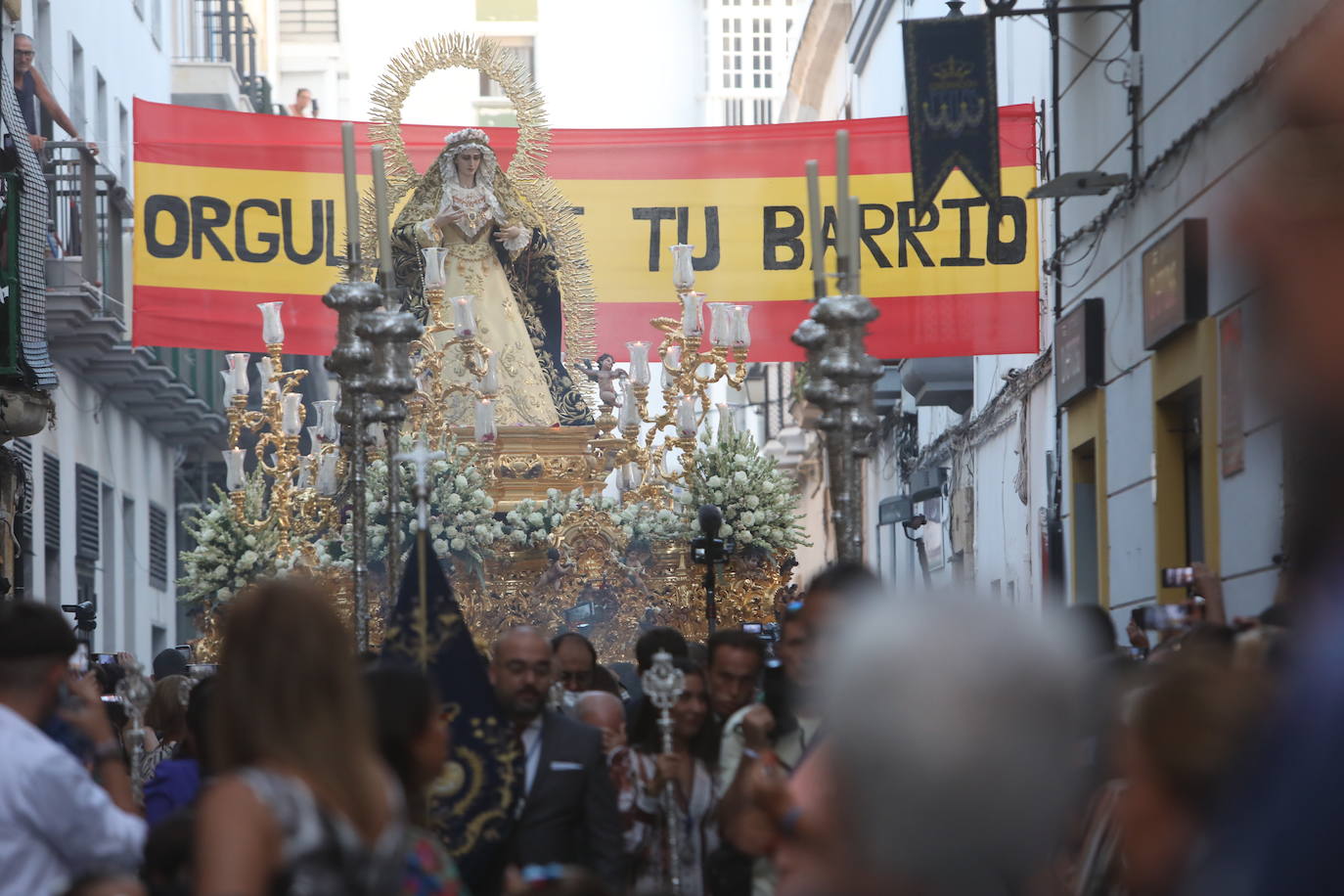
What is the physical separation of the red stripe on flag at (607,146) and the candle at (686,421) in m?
3.92

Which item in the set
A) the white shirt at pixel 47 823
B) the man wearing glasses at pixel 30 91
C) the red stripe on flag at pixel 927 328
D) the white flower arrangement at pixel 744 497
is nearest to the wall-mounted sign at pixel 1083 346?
the red stripe on flag at pixel 927 328

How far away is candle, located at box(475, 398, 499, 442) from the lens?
1190 centimetres

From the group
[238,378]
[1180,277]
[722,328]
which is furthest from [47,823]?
[238,378]

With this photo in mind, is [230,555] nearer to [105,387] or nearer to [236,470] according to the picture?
[236,470]

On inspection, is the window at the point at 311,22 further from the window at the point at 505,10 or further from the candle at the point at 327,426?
the candle at the point at 327,426

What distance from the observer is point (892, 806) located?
1945mm

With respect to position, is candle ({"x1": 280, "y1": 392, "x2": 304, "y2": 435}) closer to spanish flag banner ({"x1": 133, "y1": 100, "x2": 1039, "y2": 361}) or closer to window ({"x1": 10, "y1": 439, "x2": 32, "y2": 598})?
spanish flag banner ({"x1": 133, "y1": 100, "x2": 1039, "y2": 361})

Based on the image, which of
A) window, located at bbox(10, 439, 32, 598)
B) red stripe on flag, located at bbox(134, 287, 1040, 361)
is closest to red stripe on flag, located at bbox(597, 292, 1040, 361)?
red stripe on flag, located at bbox(134, 287, 1040, 361)

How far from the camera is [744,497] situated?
474 inches

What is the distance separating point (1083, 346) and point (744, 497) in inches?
96.1

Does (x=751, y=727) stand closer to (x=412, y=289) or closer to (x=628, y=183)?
(x=412, y=289)

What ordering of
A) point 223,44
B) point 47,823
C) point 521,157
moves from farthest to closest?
point 223,44 < point 521,157 < point 47,823

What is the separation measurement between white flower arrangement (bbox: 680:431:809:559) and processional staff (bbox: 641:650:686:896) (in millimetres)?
5883

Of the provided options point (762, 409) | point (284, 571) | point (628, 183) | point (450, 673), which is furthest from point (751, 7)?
point (450, 673)
